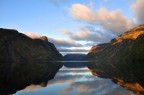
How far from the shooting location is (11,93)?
4119 cm

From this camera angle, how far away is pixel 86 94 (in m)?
39.5

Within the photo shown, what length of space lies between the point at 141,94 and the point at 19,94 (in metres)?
18.1

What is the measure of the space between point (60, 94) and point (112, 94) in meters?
8.00

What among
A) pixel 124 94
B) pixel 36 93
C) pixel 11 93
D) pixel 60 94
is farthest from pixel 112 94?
pixel 11 93

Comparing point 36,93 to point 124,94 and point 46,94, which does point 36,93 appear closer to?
point 46,94

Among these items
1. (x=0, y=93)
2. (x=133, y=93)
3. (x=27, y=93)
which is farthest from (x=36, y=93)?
(x=133, y=93)

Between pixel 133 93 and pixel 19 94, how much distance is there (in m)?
17.2

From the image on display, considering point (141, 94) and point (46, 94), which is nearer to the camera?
point (141, 94)

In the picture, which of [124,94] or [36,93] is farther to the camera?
[36,93]

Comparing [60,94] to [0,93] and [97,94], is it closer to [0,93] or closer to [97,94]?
[97,94]

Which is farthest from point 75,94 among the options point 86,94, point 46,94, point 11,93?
point 11,93

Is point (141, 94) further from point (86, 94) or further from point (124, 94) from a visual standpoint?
point (86, 94)

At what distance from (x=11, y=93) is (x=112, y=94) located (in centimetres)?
1547

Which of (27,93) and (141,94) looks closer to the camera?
(141,94)
